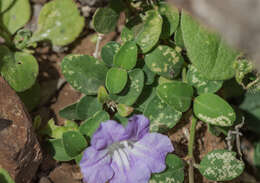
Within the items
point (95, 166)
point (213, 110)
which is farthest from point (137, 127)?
point (213, 110)

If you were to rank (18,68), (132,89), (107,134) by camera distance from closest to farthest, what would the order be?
(107,134) < (132,89) < (18,68)

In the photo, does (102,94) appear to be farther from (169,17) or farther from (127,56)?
(169,17)

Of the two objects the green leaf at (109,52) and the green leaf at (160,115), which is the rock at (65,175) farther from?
the green leaf at (109,52)

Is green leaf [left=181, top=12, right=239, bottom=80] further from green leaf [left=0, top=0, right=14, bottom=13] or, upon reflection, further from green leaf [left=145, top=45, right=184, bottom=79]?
green leaf [left=0, top=0, right=14, bottom=13]

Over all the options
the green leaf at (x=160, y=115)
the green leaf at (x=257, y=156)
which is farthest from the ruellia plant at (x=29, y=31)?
the green leaf at (x=257, y=156)

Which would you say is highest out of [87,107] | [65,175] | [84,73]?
[84,73]

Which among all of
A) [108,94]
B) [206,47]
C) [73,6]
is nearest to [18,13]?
[73,6]

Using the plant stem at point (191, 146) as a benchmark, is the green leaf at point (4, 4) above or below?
above
